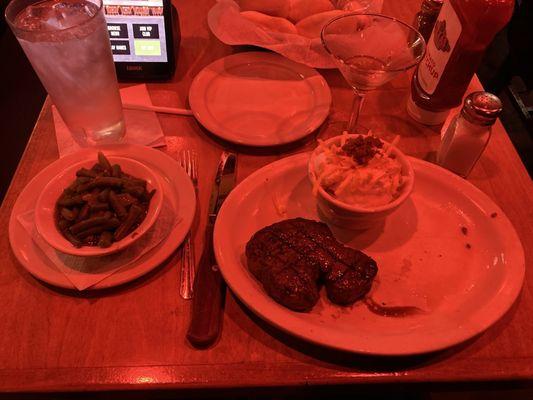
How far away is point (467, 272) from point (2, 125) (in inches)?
80.3

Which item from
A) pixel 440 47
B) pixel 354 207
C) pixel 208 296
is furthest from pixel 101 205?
pixel 440 47

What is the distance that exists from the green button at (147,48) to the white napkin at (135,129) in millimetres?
118

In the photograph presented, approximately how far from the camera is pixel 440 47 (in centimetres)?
101

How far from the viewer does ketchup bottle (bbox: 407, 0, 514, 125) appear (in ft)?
2.97

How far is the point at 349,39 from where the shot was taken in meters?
1.08

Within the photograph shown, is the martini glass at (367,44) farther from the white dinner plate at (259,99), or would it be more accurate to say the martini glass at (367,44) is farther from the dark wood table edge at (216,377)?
the dark wood table edge at (216,377)

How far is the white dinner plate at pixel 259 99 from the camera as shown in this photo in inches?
41.4

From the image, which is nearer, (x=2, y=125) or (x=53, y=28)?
(x=53, y=28)

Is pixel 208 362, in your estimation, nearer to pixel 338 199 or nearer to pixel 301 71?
pixel 338 199

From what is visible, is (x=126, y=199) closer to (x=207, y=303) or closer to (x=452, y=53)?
(x=207, y=303)

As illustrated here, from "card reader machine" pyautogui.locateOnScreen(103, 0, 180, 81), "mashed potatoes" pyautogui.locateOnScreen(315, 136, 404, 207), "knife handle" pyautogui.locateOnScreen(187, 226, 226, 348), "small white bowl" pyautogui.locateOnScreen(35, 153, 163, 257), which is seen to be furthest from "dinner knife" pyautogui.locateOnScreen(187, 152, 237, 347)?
"card reader machine" pyautogui.locateOnScreen(103, 0, 180, 81)

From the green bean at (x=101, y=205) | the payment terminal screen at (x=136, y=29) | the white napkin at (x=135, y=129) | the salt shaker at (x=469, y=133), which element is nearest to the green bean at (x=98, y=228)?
the green bean at (x=101, y=205)

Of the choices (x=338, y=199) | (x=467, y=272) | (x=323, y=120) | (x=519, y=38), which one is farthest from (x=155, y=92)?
(x=519, y=38)

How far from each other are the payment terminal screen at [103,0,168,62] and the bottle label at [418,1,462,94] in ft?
2.28
